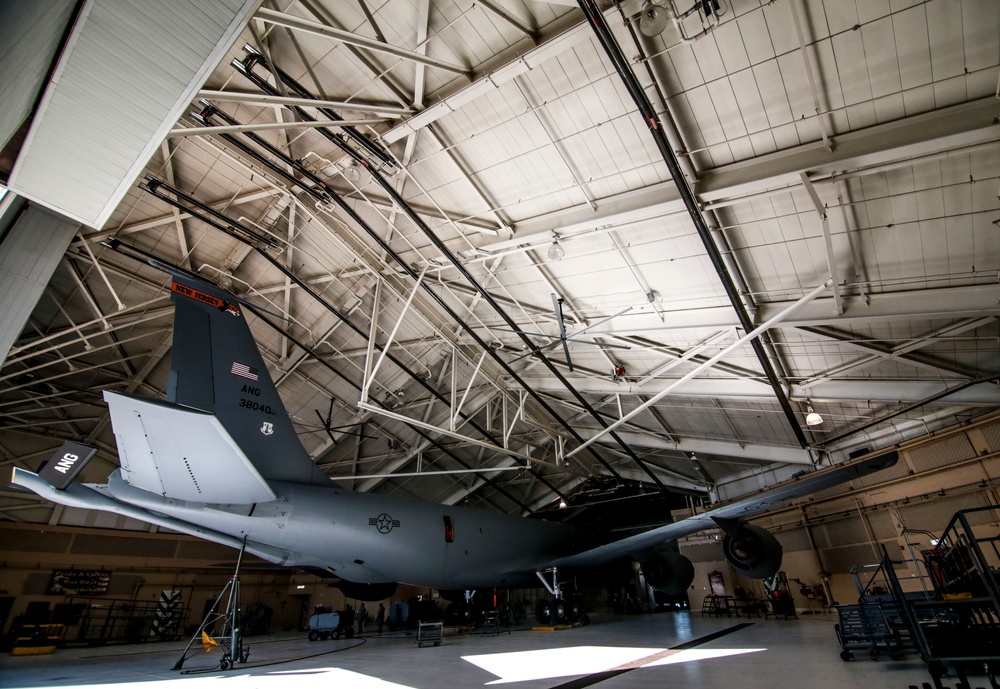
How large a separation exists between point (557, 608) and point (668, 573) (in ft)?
10.8

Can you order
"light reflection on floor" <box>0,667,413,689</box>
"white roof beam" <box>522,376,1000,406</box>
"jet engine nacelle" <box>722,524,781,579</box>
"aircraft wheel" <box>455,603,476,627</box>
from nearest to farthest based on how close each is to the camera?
"light reflection on floor" <box>0,667,413,689</box>
"jet engine nacelle" <box>722,524,781,579</box>
"white roof beam" <box>522,376,1000,406</box>
"aircraft wheel" <box>455,603,476,627</box>

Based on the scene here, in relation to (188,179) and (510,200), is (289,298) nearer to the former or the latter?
(188,179)

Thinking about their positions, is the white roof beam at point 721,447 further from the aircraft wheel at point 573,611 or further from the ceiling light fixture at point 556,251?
the ceiling light fixture at point 556,251

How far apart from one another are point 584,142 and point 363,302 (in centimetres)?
753

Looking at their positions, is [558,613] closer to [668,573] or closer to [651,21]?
[668,573]

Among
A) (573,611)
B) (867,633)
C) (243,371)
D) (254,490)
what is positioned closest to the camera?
(867,633)

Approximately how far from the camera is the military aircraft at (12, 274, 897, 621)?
457 cm

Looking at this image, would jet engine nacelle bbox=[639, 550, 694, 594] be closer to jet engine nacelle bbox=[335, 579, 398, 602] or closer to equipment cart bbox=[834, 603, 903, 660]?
equipment cart bbox=[834, 603, 903, 660]

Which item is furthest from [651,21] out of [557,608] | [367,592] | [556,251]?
[367,592]

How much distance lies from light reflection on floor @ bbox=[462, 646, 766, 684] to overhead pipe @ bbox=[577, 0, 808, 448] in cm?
549

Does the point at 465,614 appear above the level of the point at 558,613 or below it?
below

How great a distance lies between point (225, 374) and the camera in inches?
248

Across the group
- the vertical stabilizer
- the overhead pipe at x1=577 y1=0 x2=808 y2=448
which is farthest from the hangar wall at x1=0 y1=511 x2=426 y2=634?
the overhead pipe at x1=577 y1=0 x2=808 y2=448

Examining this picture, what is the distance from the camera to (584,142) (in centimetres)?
666
